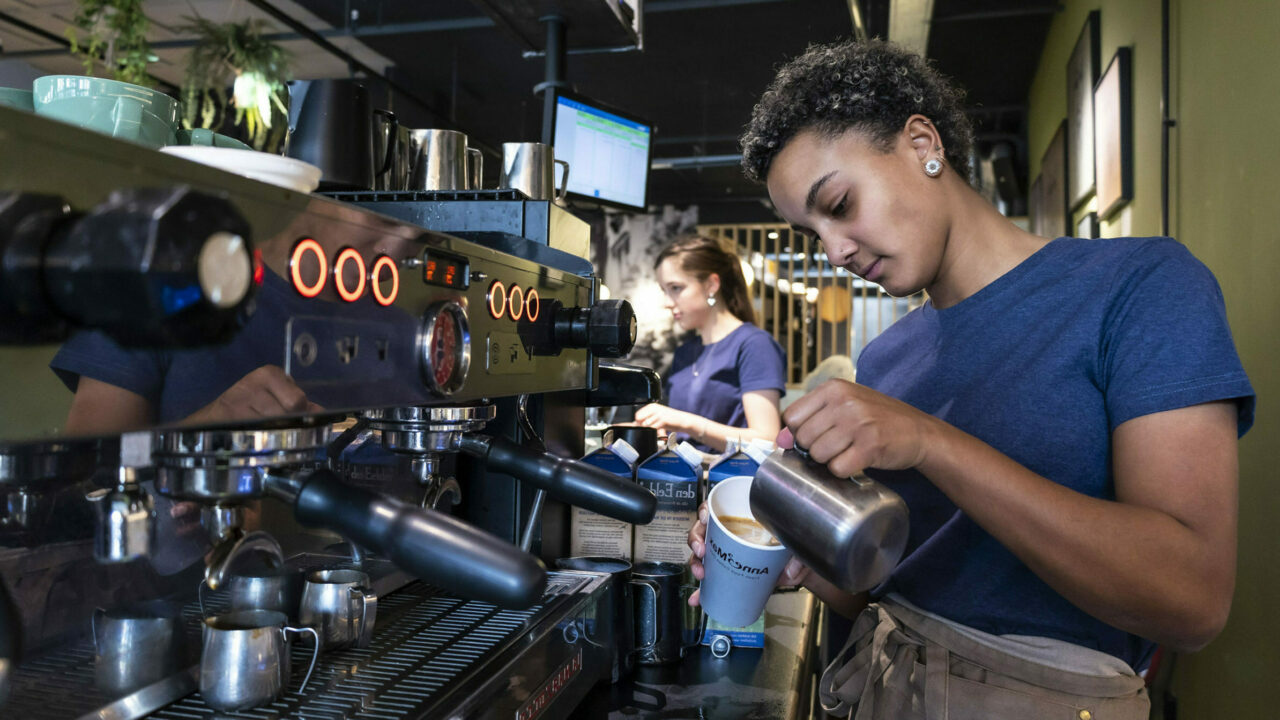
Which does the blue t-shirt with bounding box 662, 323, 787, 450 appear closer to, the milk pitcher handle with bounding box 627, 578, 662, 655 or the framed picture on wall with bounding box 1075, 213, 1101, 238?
the framed picture on wall with bounding box 1075, 213, 1101, 238

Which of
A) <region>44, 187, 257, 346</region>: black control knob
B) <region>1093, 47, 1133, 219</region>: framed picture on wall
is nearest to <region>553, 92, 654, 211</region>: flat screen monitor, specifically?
<region>1093, 47, 1133, 219</region>: framed picture on wall

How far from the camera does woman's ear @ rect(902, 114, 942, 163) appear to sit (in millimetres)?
951

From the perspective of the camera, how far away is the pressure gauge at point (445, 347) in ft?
2.01

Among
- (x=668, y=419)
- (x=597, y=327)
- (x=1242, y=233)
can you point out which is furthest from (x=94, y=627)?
(x=668, y=419)

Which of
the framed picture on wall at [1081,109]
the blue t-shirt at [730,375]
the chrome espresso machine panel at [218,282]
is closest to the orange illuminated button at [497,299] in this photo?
the chrome espresso machine panel at [218,282]

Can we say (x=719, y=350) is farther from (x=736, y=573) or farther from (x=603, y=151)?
(x=736, y=573)

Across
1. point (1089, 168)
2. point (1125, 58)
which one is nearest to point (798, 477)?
point (1125, 58)

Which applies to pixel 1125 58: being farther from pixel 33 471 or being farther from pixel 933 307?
pixel 33 471

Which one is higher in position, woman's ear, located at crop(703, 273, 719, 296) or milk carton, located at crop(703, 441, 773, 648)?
woman's ear, located at crop(703, 273, 719, 296)

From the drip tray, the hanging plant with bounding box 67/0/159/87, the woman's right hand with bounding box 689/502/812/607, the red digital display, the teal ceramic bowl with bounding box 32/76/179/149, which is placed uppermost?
the hanging plant with bounding box 67/0/159/87

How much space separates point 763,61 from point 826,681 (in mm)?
4540

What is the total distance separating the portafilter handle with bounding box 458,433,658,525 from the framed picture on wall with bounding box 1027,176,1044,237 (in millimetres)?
4126

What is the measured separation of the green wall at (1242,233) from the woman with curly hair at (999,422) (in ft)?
2.32

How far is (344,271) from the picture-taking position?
0.53 m
